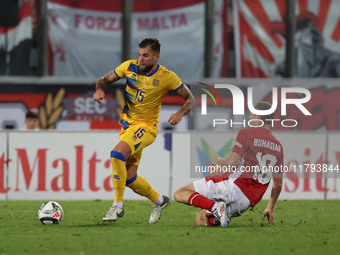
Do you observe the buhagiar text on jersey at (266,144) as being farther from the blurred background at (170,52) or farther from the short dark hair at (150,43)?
the blurred background at (170,52)

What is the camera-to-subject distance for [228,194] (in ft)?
21.8

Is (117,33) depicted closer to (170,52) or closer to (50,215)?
(170,52)

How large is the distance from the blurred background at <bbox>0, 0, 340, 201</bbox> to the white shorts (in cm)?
873

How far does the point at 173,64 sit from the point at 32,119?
5.80 meters

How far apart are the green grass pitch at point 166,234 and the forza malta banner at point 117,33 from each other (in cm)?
836

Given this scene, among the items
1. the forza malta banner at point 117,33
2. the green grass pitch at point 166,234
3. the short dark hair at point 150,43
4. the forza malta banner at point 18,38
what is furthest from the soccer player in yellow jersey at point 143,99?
the forza malta banner at point 18,38

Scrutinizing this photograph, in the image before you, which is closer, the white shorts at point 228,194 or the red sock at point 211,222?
the white shorts at point 228,194

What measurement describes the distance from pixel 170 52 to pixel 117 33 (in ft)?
5.24

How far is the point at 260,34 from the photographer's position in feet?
55.6

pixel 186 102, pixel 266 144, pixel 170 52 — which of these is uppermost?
pixel 170 52

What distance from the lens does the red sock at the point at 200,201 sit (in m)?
6.51

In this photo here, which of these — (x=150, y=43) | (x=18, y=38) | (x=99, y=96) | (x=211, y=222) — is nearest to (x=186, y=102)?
(x=150, y=43)

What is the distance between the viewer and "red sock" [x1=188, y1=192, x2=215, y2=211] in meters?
6.51

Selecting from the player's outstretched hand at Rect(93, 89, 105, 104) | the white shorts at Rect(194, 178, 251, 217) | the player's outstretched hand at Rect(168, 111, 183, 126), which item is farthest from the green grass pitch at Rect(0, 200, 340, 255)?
the player's outstretched hand at Rect(93, 89, 105, 104)
